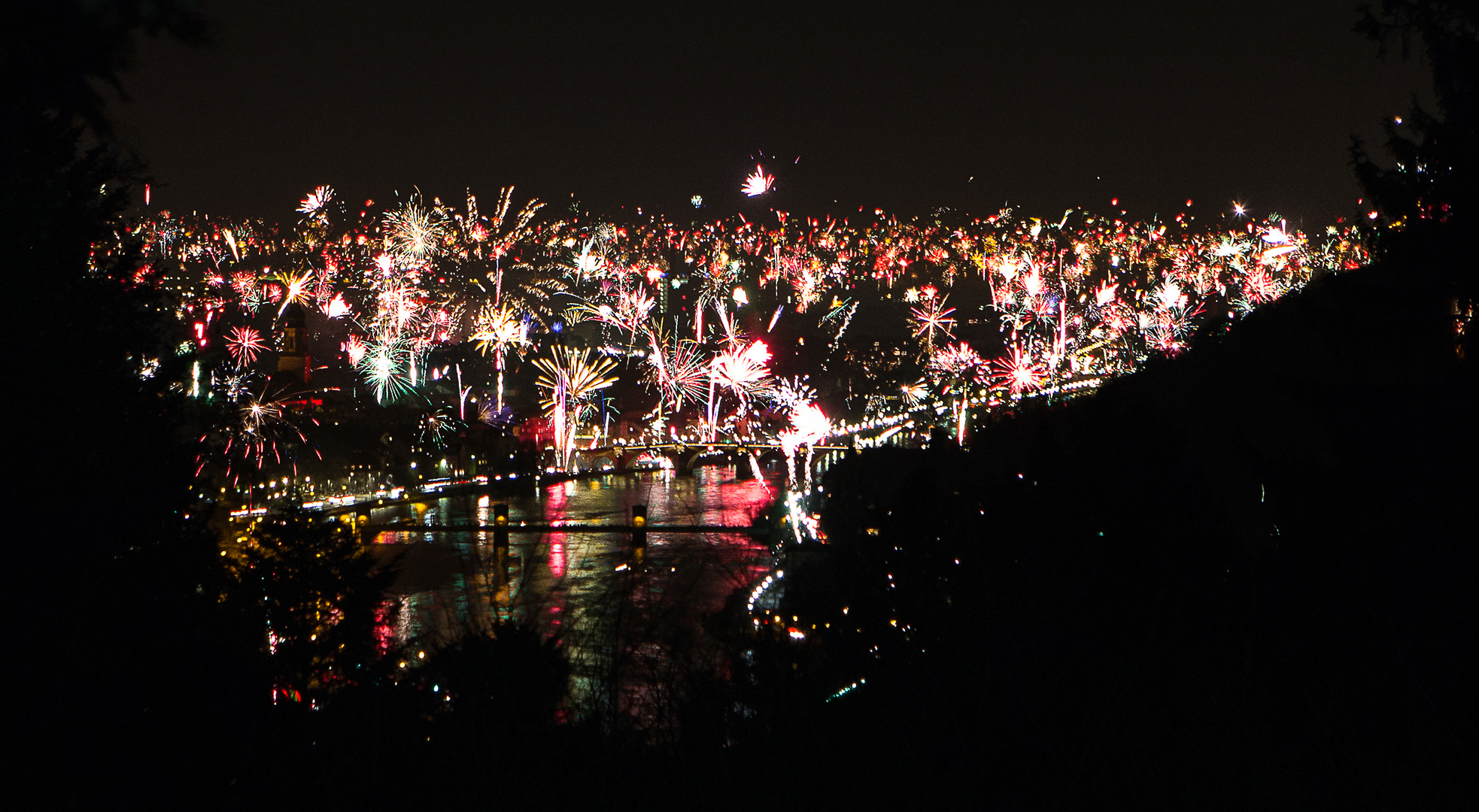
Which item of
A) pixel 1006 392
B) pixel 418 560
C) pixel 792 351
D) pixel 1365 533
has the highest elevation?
pixel 792 351

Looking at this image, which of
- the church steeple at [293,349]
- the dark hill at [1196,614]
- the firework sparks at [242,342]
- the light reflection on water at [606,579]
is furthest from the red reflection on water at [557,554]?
the church steeple at [293,349]

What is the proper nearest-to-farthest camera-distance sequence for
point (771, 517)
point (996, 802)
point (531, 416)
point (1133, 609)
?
point (996, 802), point (1133, 609), point (771, 517), point (531, 416)

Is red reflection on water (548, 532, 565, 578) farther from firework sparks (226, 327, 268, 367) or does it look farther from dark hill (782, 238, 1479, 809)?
dark hill (782, 238, 1479, 809)

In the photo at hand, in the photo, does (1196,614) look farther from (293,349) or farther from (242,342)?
(293,349)

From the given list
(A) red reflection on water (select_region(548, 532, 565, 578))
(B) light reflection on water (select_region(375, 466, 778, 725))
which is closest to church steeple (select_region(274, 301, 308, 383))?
(B) light reflection on water (select_region(375, 466, 778, 725))

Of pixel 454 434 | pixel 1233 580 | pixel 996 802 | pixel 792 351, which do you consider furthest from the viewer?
pixel 792 351

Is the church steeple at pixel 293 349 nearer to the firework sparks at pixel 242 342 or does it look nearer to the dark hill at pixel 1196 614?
the firework sparks at pixel 242 342

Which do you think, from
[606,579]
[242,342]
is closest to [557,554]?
[242,342]

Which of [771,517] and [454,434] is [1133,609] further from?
[454,434]

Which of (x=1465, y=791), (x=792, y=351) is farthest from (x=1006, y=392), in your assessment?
(x=1465, y=791)
